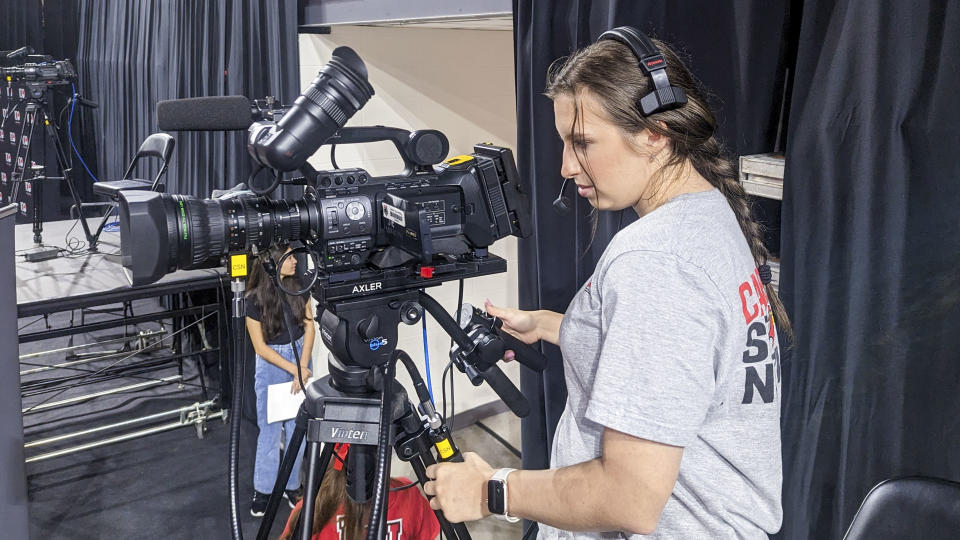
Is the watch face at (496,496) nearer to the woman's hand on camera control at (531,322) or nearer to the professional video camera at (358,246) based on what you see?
the professional video camera at (358,246)

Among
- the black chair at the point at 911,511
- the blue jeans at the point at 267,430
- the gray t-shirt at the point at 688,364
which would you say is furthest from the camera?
the blue jeans at the point at 267,430

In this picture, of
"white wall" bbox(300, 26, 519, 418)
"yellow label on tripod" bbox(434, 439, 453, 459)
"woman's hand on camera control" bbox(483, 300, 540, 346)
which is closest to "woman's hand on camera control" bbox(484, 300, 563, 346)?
"woman's hand on camera control" bbox(483, 300, 540, 346)

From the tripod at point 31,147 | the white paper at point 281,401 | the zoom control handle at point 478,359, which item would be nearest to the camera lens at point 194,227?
the zoom control handle at point 478,359

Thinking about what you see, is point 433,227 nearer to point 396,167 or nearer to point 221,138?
point 396,167

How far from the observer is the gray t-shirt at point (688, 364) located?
771 millimetres

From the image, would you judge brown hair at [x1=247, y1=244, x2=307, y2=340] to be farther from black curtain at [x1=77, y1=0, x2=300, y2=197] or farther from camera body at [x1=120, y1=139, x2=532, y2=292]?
camera body at [x1=120, y1=139, x2=532, y2=292]

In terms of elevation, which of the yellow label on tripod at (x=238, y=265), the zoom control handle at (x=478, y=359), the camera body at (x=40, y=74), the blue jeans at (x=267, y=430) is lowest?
the blue jeans at (x=267, y=430)

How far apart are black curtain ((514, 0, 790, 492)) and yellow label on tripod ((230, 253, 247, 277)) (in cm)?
90

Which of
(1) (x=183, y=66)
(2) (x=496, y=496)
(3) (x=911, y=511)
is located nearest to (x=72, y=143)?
(1) (x=183, y=66)

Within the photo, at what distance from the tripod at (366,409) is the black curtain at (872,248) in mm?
693

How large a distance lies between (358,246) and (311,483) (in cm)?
43

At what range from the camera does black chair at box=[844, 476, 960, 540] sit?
1036 mm

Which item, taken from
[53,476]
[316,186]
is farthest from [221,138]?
[316,186]

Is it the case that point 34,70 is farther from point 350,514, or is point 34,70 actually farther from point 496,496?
point 496,496
